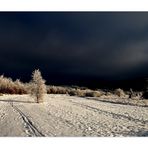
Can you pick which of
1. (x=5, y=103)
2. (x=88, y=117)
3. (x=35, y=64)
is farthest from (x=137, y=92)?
(x=5, y=103)

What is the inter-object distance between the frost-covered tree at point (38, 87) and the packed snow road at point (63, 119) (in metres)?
0.16

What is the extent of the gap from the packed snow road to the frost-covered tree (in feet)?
0.54

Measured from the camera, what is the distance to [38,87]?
964 cm

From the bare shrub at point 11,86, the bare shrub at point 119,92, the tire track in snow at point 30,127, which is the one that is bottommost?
the tire track in snow at point 30,127

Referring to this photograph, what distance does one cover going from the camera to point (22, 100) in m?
10.4

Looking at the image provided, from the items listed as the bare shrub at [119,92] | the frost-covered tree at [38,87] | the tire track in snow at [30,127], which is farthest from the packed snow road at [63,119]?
the bare shrub at [119,92]

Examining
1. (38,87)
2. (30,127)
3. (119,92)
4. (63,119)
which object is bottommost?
(30,127)

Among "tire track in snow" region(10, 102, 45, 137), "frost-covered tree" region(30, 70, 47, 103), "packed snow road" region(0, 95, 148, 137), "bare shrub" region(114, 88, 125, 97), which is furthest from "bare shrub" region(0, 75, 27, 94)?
"bare shrub" region(114, 88, 125, 97)

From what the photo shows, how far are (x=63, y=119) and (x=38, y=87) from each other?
1381mm

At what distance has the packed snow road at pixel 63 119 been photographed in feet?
25.8

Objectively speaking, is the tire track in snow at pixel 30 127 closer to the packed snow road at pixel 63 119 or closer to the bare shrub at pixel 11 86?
the packed snow road at pixel 63 119

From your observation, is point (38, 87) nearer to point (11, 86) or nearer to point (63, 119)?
point (11, 86)

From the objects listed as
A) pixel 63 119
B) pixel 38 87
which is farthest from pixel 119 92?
pixel 38 87

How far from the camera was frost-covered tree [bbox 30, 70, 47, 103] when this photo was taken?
349 inches
